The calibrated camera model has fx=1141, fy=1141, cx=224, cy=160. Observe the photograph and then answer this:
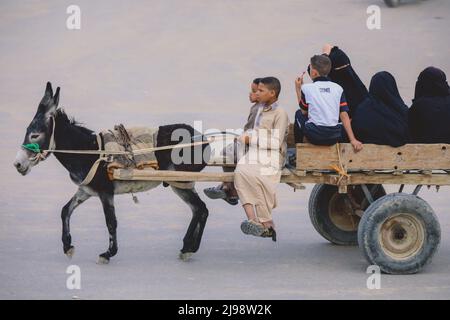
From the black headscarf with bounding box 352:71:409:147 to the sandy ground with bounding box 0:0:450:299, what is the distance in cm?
121

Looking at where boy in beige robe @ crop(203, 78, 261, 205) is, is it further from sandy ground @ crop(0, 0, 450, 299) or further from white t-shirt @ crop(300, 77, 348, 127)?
sandy ground @ crop(0, 0, 450, 299)

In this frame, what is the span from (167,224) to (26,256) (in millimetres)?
2176

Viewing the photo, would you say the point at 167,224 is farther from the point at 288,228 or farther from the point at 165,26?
the point at 165,26

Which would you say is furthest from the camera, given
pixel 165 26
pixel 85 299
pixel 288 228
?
pixel 165 26

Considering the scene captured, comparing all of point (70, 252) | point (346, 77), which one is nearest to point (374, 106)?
point (346, 77)

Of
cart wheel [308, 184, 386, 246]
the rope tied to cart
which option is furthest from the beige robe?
cart wheel [308, 184, 386, 246]

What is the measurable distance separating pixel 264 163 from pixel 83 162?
65.4 inches

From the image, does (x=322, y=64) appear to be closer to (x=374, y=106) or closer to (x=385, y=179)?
(x=374, y=106)

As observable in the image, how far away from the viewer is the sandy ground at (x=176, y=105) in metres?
9.75

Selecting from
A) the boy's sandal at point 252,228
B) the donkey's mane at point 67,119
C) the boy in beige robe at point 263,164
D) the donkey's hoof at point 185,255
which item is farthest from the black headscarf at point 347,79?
the donkey's mane at point 67,119

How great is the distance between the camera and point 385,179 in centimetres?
993

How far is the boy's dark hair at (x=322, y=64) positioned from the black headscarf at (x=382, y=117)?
0.47m

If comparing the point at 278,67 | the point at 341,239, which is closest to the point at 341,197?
the point at 341,239

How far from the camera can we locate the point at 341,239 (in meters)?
11.3
